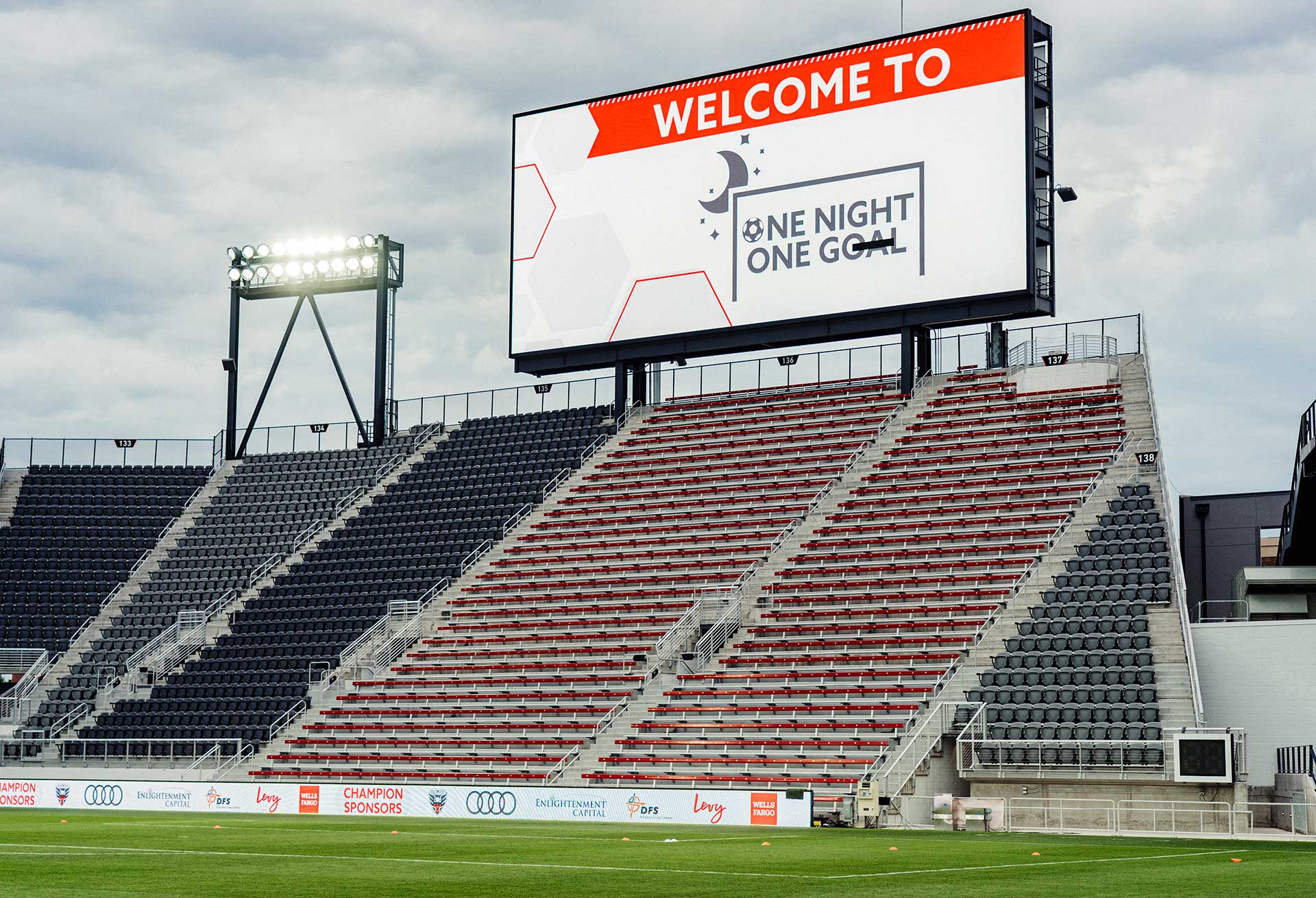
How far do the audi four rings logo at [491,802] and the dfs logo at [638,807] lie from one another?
7.84 feet

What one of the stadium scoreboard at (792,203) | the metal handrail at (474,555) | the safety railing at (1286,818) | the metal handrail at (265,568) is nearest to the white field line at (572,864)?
the safety railing at (1286,818)

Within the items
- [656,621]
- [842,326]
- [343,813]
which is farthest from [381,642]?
[842,326]

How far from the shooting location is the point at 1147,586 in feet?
115

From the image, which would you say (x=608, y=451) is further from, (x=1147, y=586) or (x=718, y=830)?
(x=718, y=830)

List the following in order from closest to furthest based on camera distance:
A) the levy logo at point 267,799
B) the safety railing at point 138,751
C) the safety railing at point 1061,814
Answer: the safety railing at point 1061,814
the levy logo at point 267,799
the safety railing at point 138,751

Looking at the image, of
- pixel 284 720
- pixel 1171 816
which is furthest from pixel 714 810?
pixel 284 720

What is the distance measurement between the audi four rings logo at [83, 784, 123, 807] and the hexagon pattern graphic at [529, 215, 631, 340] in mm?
19556

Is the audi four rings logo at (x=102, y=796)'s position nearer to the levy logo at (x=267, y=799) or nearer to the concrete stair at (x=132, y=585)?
the levy logo at (x=267, y=799)

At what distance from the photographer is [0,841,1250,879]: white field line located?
17547 millimetres

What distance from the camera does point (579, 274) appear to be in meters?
48.1

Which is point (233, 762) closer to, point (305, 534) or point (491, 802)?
point (491, 802)

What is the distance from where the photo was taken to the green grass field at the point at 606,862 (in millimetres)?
15680

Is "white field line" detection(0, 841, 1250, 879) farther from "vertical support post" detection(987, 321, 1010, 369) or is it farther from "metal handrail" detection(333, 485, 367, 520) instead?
"metal handrail" detection(333, 485, 367, 520)

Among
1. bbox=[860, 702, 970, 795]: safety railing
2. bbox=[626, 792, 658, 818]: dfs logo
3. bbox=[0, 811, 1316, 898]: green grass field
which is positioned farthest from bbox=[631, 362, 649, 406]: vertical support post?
bbox=[0, 811, 1316, 898]: green grass field
